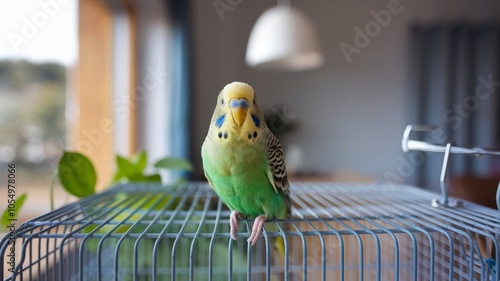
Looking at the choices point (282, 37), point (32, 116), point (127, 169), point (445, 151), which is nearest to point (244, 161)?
point (445, 151)

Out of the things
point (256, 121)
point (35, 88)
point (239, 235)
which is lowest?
point (239, 235)

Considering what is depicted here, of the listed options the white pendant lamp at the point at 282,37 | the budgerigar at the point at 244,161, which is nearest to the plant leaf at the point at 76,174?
the budgerigar at the point at 244,161

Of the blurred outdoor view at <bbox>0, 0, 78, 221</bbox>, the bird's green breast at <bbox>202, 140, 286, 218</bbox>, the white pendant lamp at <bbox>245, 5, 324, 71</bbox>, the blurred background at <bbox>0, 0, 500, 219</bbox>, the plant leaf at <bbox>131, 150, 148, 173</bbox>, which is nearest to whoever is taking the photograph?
the bird's green breast at <bbox>202, 140, 286, 218</bbox>

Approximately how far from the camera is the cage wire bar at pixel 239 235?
0.70m

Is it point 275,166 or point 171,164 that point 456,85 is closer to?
point 171,164

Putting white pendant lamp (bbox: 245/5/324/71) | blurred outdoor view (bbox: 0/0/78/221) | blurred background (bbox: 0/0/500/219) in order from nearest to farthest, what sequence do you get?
blurred outdoor view (bbox: 0/0/78/221) < white pendant lamp (bbox: 245/5/324/71) < blurred background (bbox: 0/0/500/219)

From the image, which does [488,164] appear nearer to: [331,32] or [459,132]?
[459,132]

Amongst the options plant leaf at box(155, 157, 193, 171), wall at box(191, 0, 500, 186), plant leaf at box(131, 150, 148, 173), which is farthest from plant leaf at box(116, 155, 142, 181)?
wall at box(191, 0, 500, 186)

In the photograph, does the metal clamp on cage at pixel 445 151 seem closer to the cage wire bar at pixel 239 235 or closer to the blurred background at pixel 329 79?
the cage wire bar at pixel 239 235

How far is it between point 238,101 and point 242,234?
0.29 meters

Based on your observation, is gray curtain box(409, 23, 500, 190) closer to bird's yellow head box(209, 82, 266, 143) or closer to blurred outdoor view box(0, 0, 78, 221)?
blurred outdoor view box(0, 0, 78, 221)

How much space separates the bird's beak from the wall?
339 centimetres

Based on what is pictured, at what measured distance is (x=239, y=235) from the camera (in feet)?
2.57

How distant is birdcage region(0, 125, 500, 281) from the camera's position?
2.28 feet
